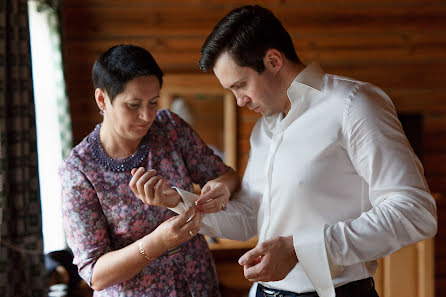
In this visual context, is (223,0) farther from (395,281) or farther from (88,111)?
(395,281)

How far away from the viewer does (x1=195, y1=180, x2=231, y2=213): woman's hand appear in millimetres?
1665

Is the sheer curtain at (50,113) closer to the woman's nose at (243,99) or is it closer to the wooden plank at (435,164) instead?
the woman's nose at (243,99)

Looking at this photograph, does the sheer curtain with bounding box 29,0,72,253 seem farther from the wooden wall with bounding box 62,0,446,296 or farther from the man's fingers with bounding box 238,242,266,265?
the man's fingers with bounding box 238,242,266,265

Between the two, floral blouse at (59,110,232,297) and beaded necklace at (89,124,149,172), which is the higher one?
beaded necklace at (89,124,149,172)

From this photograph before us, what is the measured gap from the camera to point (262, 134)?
184 centimetres

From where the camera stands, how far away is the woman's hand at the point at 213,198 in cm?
167

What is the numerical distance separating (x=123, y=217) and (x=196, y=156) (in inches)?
13.9

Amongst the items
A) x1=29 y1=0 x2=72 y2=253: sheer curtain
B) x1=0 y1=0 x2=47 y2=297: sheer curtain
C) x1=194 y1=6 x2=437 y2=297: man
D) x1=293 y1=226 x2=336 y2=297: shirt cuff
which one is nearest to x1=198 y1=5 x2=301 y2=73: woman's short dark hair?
x1=194 y1=6 x2=437 y2=297: man

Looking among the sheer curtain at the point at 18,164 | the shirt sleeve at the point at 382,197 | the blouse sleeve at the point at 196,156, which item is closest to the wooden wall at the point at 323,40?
the sheer curtain at the point at 18,164

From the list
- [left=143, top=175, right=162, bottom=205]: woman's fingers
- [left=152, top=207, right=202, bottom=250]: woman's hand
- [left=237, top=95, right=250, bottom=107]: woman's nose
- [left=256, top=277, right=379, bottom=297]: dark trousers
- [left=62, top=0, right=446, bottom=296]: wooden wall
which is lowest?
[left=256, top=277, right=379, bottom=297]: dark trousers

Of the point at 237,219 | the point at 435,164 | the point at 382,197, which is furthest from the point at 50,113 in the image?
the point at 435,164

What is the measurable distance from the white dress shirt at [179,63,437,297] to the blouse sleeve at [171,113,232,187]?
11.0 inches

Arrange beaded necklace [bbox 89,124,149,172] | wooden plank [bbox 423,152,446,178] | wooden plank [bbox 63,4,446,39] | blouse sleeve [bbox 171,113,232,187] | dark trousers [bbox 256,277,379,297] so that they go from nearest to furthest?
dark trousers [bbox 256,277,379,297] < beaded necklace [bbox 89,124,149,172] < blouse sleeve [bbox 171,113,232,187] < wooden plank [bbox 63,4,446,39] < wooden plank [bbox 423,152,446,178]

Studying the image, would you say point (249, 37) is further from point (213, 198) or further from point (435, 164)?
point (435, 164)
